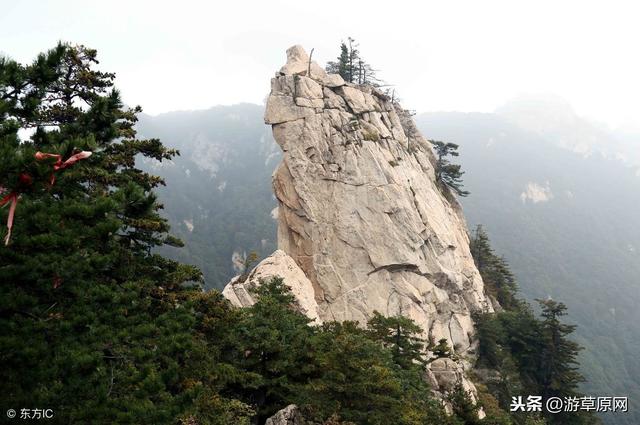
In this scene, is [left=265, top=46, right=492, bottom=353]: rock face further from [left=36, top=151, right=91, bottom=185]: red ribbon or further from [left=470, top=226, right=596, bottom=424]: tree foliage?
[left=36, top=151, right=91, bottom=185]: red ribbon

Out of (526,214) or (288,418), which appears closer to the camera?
(288,418)

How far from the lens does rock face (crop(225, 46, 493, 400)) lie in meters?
33.1

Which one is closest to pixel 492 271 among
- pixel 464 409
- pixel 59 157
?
pixel 464 409

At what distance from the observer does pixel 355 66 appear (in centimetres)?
4888

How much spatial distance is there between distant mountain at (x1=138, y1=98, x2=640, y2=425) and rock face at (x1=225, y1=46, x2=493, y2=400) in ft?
157

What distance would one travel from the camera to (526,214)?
440 ft

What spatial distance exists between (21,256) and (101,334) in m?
2.13

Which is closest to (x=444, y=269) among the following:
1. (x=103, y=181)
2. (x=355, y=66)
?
(x=355, y=66)

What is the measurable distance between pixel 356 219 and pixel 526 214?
390 feet

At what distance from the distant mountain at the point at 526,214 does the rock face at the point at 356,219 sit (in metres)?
47.8

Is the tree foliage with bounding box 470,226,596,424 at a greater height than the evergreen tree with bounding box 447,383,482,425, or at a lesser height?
lesser

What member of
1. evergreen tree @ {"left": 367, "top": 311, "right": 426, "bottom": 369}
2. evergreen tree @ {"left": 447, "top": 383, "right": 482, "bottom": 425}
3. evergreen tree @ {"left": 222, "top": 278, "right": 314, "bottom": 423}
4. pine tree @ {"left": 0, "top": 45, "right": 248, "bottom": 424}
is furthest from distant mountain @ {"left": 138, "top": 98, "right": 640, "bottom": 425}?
pine tree @ {"left": 0, "top": 45, "right": 248, "bottom": 424}

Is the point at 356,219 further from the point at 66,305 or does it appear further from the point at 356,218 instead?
the point at 66,305

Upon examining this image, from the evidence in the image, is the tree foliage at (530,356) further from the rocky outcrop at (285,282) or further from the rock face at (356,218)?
the rocky outcrop at (285,282)
